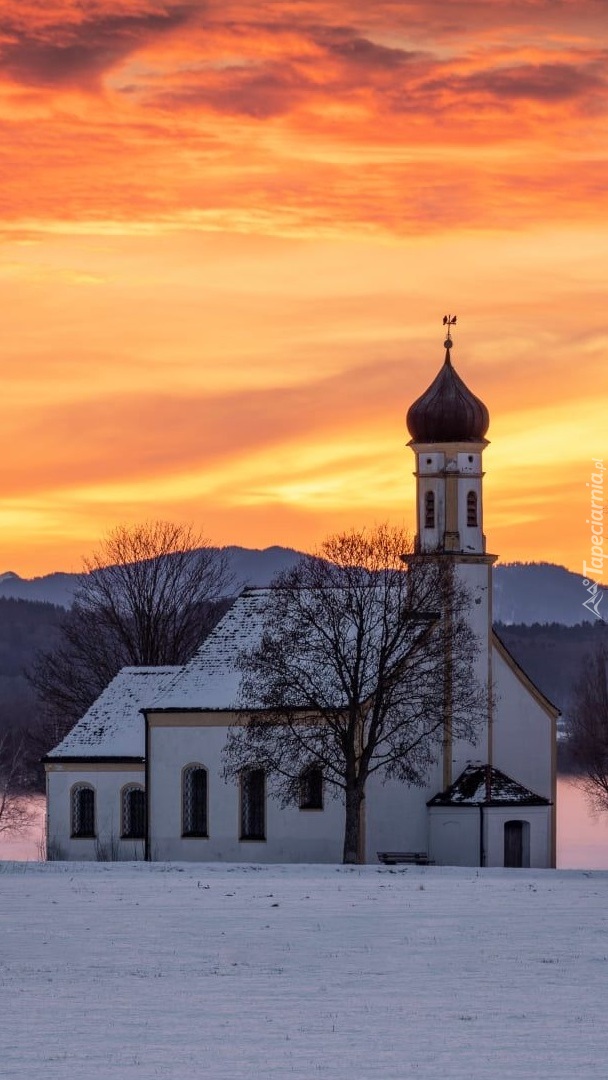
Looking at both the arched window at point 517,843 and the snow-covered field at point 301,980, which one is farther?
the arched window at point 517,843

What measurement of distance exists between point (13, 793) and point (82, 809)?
63.4 meters

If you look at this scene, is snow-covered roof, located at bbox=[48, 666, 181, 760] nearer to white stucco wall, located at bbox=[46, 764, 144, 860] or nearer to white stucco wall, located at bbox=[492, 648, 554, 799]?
white stucco wall, located at bbox=[46, 764, 144, 860]

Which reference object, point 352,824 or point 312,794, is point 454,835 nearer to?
point 352,824

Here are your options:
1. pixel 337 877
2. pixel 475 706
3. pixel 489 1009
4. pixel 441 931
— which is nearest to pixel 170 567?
pixel 475 706

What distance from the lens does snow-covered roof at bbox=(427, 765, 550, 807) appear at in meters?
62.6

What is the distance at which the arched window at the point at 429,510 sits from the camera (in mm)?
66000

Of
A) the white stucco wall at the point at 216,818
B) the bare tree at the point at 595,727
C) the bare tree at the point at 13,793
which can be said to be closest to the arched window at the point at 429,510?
the white stucco wall at the point at 216,818

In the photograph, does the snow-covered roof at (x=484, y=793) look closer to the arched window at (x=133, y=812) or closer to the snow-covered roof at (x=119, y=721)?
the arched window at (x=133, y=812)

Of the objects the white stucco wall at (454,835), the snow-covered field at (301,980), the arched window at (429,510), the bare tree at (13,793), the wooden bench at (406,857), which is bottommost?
the bare tree at (13,793)

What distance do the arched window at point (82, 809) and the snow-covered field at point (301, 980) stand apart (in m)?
19.8

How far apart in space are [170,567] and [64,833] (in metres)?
25.4

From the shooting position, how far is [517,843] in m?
62.9

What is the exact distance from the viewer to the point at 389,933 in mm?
35250

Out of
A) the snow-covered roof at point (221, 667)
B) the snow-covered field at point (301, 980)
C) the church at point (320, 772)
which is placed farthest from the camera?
the snow-covered roof at point (221, 667)
